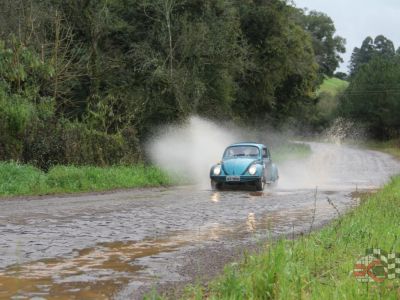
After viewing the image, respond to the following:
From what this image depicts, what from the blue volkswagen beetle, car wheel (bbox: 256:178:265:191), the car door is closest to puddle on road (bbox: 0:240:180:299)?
the blue volkswagen beetle

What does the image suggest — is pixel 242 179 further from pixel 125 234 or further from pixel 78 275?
pixel 78 275

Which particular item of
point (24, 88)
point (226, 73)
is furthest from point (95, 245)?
point (226, 73)

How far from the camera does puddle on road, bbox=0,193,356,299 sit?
6262 mm

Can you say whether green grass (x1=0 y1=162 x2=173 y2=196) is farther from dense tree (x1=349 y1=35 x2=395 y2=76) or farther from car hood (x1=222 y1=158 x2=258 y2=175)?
dense tree (x1=349 y1=35 x2=395 y2=76)

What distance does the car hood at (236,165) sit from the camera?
65.8ft

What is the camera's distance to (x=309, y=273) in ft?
21.3

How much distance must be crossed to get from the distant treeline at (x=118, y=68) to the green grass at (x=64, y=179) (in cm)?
189

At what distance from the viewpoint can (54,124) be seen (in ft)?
71.7

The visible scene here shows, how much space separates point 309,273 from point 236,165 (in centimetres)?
1382

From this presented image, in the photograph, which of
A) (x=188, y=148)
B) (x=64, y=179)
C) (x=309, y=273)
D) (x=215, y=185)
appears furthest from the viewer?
(x=188, y=148)

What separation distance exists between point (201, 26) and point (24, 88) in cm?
1035

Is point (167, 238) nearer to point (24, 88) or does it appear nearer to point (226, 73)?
point (24, 88)

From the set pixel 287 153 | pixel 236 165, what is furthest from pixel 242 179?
pixel 287 153

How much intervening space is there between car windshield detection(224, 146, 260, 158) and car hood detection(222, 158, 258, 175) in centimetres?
82
